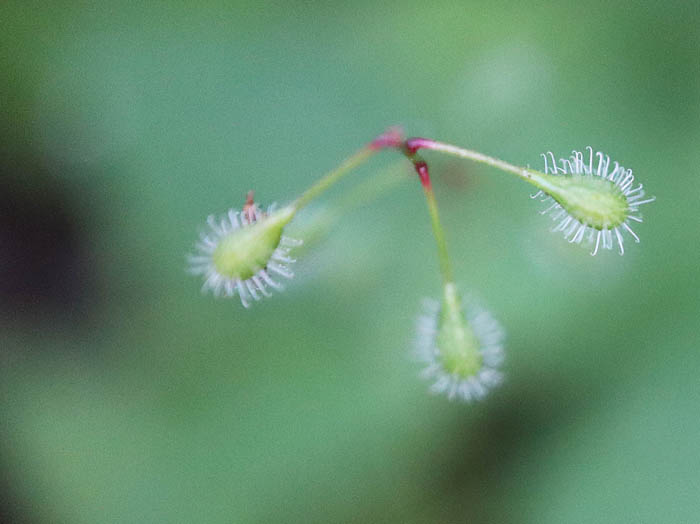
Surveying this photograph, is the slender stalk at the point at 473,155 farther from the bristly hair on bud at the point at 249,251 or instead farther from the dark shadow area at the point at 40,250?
the dark shadow area at the point at 40,250

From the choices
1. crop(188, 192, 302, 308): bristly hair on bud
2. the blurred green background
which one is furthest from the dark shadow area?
crop(188, 192, 302, 308): bristly hair on bud

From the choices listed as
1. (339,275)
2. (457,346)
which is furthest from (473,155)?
(339,275)

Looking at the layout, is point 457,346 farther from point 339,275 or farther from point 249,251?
point 339,275

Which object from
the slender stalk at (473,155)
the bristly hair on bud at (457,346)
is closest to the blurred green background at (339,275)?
the bristly hair on bud at (457,346)

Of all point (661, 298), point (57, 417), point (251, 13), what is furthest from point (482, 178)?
point (57, 417)

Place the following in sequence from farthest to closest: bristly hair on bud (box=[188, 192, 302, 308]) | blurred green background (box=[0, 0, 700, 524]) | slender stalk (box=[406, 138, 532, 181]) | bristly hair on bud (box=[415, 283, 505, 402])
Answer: blurred green background (box=[0, 0, 700, 524]) → bristly hair on bud (box=[415, 283, 505, 402]) → bristly hair on bud (box=[188, 192, 302, 308]) → slender stalk (box=[406, 138, 532, 181])

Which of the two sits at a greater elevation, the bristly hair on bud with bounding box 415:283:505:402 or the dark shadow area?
the dark shadow area

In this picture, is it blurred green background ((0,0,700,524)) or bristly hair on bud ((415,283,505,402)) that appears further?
blurred green background ((0,0,700,524))

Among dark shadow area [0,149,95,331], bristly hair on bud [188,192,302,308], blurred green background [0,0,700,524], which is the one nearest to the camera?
bristly hair on bud [188,192,302,308]

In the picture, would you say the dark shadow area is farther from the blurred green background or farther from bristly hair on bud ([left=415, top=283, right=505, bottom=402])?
bristly hair on bud ([left=415, top=283, right=505, bottom=402])

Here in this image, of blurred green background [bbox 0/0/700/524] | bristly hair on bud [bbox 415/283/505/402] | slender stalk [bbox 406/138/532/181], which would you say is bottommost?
bristly hair on bud [bbox 415/283/505/402]
